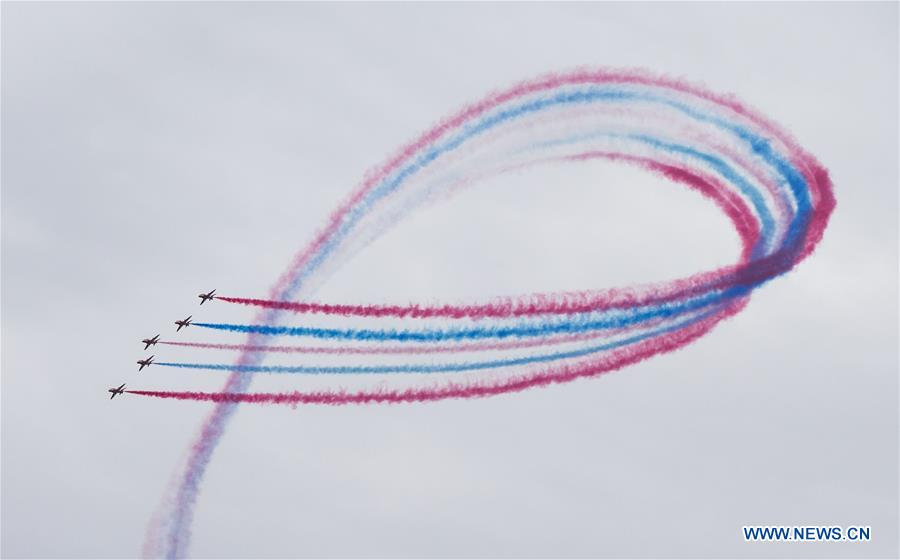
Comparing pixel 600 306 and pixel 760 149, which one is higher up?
pixel 760 149

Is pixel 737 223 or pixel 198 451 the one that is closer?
pixel 737 223

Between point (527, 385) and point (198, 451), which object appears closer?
point (527, 385)

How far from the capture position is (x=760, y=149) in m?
70.6

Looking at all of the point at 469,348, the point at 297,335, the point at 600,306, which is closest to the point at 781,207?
the point at 600,306

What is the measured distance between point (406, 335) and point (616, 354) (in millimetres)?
7953

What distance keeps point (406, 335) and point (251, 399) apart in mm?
7968

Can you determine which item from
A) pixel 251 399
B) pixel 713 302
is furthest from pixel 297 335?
pixel 713 302

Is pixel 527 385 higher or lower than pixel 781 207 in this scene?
lower

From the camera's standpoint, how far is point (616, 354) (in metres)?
72.1

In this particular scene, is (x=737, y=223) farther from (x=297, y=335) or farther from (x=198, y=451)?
(x=198, y=451)

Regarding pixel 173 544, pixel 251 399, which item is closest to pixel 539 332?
pixel 251 399

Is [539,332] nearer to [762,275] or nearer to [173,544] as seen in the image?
[762,275]

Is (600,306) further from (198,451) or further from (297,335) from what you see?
(198,451)

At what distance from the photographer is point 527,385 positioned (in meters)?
72.4
